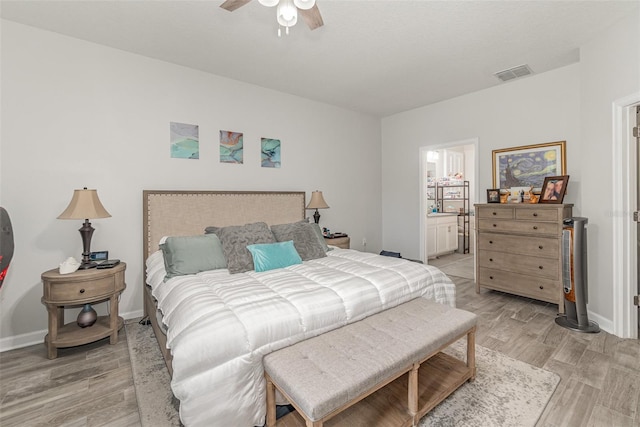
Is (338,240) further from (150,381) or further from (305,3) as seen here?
(305,3)

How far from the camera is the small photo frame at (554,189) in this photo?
329 centimetres

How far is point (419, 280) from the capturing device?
238 cm

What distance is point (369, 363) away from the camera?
55.5 inches

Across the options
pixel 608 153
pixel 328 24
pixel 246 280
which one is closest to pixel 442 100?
pixel 608 153

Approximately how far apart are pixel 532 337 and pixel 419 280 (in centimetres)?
128

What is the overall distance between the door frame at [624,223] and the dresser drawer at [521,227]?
1.82ft

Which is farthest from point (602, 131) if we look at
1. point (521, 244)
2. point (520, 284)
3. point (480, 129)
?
point (520, 284)

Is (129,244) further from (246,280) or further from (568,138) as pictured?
(568,138)

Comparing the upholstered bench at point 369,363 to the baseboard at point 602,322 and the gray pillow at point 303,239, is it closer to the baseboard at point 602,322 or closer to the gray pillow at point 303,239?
the gray pillow at point 303,239

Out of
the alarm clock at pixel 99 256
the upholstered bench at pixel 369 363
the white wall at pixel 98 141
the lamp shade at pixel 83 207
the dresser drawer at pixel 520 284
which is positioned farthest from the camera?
the dresser drawer at pixel 520 284

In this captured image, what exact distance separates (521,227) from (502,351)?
1700 millimetres

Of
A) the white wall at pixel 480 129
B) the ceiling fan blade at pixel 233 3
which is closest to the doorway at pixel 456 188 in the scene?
the white wall at pixel 480 129

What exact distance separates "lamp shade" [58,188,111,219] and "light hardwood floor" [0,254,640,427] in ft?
3.80

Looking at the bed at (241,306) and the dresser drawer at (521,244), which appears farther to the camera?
the dresser drawer at (521,244)
